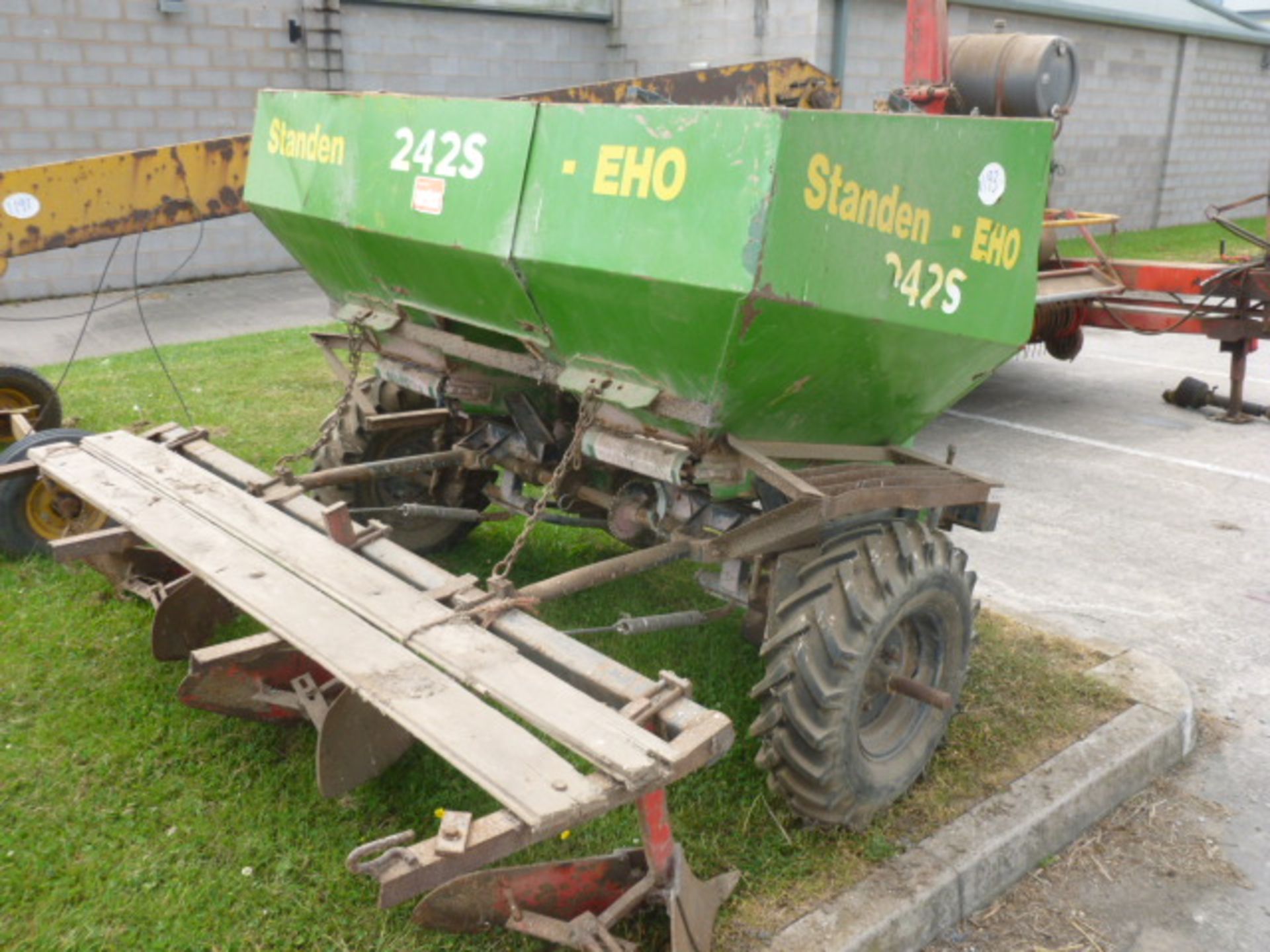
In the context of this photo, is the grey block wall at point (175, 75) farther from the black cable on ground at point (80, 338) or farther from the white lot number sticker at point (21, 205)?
the white lot number sticker at point (21, 205)

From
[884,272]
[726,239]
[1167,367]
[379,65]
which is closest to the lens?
[726,239]

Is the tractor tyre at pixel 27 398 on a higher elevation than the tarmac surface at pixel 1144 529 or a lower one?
higher

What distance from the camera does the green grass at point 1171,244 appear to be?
15.7 meters

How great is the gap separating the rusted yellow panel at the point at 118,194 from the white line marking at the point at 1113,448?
4030mm

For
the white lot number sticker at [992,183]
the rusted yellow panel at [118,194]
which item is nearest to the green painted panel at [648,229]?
the white lot number sticker at [992,183]

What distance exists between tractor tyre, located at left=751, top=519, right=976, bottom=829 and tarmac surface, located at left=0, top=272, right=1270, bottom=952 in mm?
766

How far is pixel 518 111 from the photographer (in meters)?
3.28

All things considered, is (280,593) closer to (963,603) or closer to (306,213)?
(306,213)

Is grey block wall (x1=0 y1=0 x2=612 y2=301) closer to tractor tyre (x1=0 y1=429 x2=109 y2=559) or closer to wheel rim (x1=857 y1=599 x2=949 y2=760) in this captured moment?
tractor tyre (x1=0 y1=429 x2=109 y2=559)

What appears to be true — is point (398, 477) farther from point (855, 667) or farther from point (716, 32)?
point (716, 32)

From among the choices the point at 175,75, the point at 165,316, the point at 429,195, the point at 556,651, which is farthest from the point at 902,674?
the point at 175,75

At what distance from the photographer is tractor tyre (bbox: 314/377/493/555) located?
4.75 metres

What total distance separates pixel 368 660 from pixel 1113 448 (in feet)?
20.3

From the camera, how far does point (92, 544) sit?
3723 millimetres
